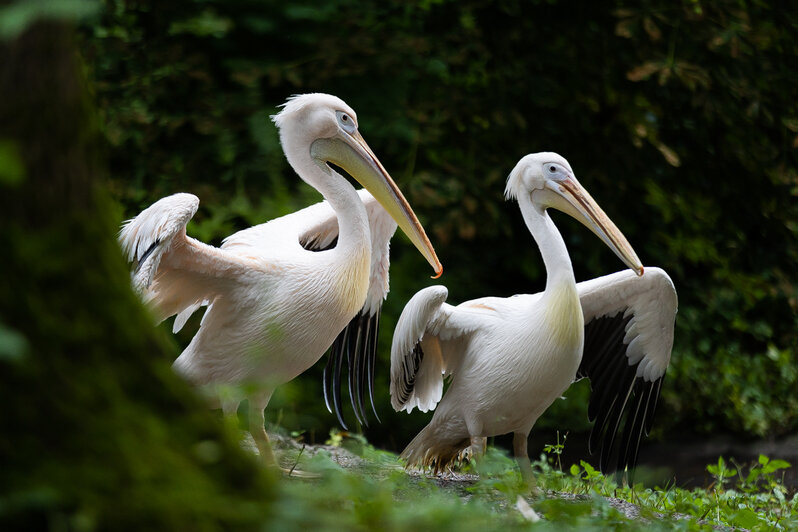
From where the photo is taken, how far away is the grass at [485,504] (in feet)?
5.49

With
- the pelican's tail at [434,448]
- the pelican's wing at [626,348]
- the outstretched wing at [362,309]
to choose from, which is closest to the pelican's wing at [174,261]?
the outstretched wing at [362,309]

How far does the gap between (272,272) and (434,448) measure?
1323mm

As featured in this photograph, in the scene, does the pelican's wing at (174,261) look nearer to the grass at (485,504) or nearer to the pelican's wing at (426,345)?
the pelican's wing at (426,345)

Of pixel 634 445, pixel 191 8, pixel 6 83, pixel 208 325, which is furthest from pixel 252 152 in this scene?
pixel 6 83

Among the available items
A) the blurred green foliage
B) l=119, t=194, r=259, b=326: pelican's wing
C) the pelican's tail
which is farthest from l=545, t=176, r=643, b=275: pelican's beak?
the blurred green foliage

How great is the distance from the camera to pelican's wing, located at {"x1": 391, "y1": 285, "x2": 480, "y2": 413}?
13.4ft

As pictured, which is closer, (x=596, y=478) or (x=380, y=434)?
(x=596, y=478)

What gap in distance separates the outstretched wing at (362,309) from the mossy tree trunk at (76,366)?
309 cm

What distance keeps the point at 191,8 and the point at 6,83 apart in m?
5.65

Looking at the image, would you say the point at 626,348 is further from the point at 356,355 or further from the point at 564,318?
the point at 356,355

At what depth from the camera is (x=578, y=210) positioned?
444 centimetres

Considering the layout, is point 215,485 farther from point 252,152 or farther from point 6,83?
point 252,152

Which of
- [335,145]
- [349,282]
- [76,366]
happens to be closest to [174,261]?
[349,282]

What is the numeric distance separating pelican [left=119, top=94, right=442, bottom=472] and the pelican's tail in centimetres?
79
